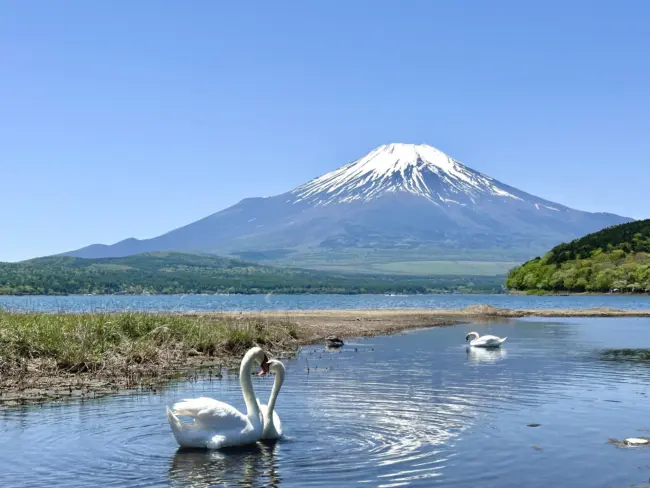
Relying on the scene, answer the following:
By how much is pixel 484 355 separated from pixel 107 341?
54.7 ft

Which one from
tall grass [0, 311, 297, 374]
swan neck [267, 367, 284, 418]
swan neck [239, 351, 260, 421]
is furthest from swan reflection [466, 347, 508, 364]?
swan neck [239, 351, 260, 421]

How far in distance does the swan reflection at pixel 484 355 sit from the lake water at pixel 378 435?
4.39 m

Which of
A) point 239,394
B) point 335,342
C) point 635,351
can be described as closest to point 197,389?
point 239,394

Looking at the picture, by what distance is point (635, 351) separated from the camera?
132ft

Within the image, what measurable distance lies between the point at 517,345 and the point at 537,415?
24.4 metres

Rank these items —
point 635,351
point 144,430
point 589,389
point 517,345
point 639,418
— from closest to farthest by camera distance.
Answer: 1. point 144,430
2. point 639,418
3. point 589,389
4. point 635,351
5. point 517,345

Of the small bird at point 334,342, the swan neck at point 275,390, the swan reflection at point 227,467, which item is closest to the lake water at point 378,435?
the swan reflection at point 227,467

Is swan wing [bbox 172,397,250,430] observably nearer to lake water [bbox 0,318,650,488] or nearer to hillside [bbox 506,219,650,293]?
lake water [bbox 0,318,650,488]

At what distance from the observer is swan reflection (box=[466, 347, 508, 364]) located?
35.1 meters

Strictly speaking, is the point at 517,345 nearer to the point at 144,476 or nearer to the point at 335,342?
the point at 335,342

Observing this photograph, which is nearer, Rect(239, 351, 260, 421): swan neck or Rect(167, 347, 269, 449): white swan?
Rect(167, 347, 269, 449): white swan

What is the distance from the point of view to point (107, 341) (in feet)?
97.1

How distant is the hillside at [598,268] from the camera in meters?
170

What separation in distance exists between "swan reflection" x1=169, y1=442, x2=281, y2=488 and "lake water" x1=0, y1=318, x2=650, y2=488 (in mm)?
20
